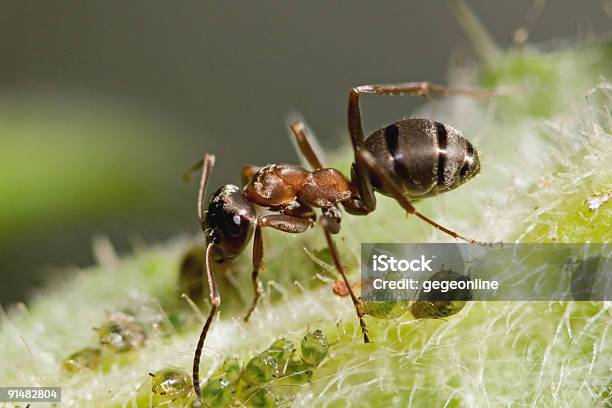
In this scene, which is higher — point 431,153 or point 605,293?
point 431,153

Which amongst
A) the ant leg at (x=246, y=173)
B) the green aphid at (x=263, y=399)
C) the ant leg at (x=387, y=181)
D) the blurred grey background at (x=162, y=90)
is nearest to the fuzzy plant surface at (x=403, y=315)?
the green aphid at (x=263, y=399)

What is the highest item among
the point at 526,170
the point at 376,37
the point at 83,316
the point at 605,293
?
the point at 376,37

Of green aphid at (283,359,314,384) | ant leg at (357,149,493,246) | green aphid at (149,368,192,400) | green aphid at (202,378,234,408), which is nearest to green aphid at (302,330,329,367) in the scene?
green aphid at (283,359,314,384)

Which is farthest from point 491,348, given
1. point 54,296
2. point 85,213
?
point 85,213

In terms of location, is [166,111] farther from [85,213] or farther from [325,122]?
[85,213]

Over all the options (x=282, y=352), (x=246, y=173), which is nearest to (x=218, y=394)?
(x=282, y=352)

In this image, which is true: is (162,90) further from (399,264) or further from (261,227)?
(399,264)
